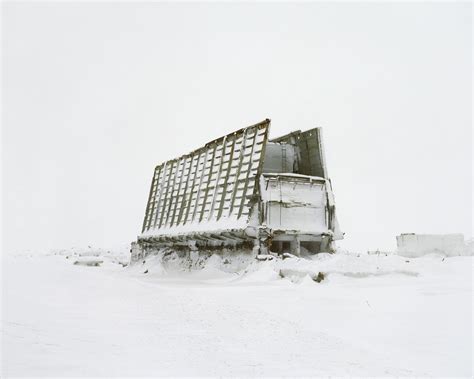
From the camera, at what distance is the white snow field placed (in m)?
4.50

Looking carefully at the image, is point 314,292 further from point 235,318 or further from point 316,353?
point 316,353

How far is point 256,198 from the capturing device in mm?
15391

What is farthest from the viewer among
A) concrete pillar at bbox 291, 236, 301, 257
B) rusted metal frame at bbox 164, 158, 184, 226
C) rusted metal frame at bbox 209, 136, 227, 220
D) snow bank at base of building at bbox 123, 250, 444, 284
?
rusted metal frame at bbox 164, 158, 184, 226

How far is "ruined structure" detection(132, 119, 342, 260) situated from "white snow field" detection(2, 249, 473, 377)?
15.2ft

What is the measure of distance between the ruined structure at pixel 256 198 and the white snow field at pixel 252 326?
464 centimetres

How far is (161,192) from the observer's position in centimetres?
2538

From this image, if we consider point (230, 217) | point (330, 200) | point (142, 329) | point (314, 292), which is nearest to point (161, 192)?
point (230, 217)

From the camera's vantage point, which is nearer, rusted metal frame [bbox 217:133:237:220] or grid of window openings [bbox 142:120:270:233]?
grid of window openings [bbox 142:120:270:233]

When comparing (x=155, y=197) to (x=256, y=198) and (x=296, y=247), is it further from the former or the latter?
(x=296, y=247)

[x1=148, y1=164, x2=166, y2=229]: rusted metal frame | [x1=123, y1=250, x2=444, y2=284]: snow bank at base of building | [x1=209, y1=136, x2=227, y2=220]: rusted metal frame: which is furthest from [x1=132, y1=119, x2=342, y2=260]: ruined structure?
[x1=148, y1=164, x2=166, y2=229]: rusted metal frame

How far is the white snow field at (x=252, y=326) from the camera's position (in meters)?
4.50

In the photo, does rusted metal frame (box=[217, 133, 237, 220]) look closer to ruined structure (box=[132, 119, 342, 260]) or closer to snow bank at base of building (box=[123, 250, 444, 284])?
ruined structure (box=[132, 119, 342, 260])

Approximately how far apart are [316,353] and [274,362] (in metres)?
0.67

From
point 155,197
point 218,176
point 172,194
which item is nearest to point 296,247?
point 218,176
